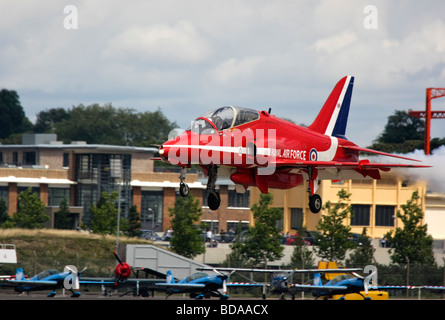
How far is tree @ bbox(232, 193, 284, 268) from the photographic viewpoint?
230 feet

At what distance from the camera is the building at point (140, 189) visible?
96.4 meters

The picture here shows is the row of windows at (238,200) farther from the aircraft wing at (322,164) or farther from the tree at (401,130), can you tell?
the aircraft wing at (322,164)

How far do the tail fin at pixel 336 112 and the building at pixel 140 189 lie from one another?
50.8 meters

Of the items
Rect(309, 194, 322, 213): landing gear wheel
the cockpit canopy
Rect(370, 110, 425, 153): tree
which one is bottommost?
Rect(309, 194, 322, 213): landing gear wheel

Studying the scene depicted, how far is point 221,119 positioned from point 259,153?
94.2 inches

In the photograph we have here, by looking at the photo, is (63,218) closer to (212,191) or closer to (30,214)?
(30,214)

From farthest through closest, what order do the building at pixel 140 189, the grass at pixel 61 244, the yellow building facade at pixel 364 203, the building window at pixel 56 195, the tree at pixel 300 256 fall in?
the building window at pixel 56 195, the building at pixel 140 189, the yellow building facade at pixel 364 203, the grass at pixel 61 244, the tree at pixel 300 256

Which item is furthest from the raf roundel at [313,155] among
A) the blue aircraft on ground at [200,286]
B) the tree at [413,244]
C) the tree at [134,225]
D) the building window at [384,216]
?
the building window at [384,216]

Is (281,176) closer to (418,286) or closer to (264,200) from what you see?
(418,286)

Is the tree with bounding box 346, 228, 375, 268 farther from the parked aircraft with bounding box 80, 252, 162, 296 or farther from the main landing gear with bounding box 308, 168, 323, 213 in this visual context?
the main landing gear with bounding box 308, 168, 323, 213

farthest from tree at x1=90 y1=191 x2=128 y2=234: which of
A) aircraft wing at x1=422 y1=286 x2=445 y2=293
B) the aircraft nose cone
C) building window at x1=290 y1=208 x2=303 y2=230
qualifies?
the aircraft nose cone

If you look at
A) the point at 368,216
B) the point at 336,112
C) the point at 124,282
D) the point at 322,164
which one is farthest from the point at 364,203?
the point at 322,164

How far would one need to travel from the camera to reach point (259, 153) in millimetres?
30281

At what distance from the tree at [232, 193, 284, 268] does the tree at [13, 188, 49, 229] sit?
3541 centimetres
